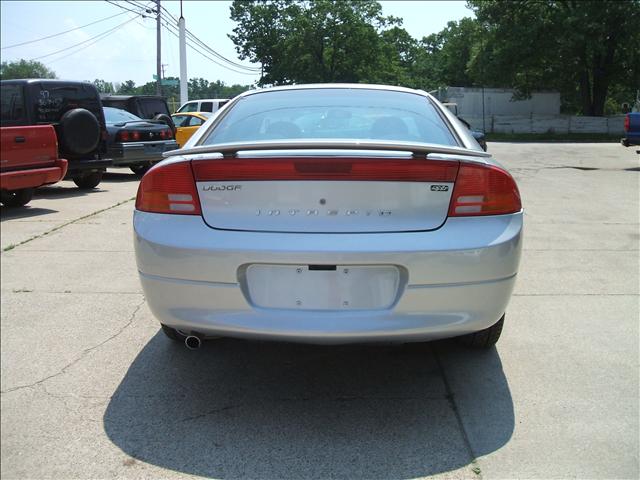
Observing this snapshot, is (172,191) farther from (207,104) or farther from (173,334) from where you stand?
(207,104)

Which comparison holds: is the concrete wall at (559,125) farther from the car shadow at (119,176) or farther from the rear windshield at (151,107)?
the car shadow at (119,176)

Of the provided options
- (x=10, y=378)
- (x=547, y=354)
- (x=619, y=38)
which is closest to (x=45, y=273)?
(x=10, y=378)

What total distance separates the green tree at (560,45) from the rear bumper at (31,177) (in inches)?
1322

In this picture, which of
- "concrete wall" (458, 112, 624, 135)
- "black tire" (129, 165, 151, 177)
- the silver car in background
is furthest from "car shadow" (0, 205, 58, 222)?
"concrete wall" (458, 112, 624, 135)

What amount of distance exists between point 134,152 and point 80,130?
3.53 meters

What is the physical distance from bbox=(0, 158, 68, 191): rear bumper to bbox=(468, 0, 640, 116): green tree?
3357cm

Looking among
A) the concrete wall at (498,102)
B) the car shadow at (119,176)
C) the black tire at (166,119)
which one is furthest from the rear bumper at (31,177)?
the concrete wall at (498,102)

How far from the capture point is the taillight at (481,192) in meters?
2.69

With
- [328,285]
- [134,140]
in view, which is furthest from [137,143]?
[328,285]

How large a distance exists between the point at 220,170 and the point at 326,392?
4.12 feet

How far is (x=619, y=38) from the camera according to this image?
34.1 meters

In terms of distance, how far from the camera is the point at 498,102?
42062mm

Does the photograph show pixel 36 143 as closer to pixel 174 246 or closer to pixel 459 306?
pixel 174 246

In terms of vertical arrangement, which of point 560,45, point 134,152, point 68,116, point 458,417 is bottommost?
point 458,417
